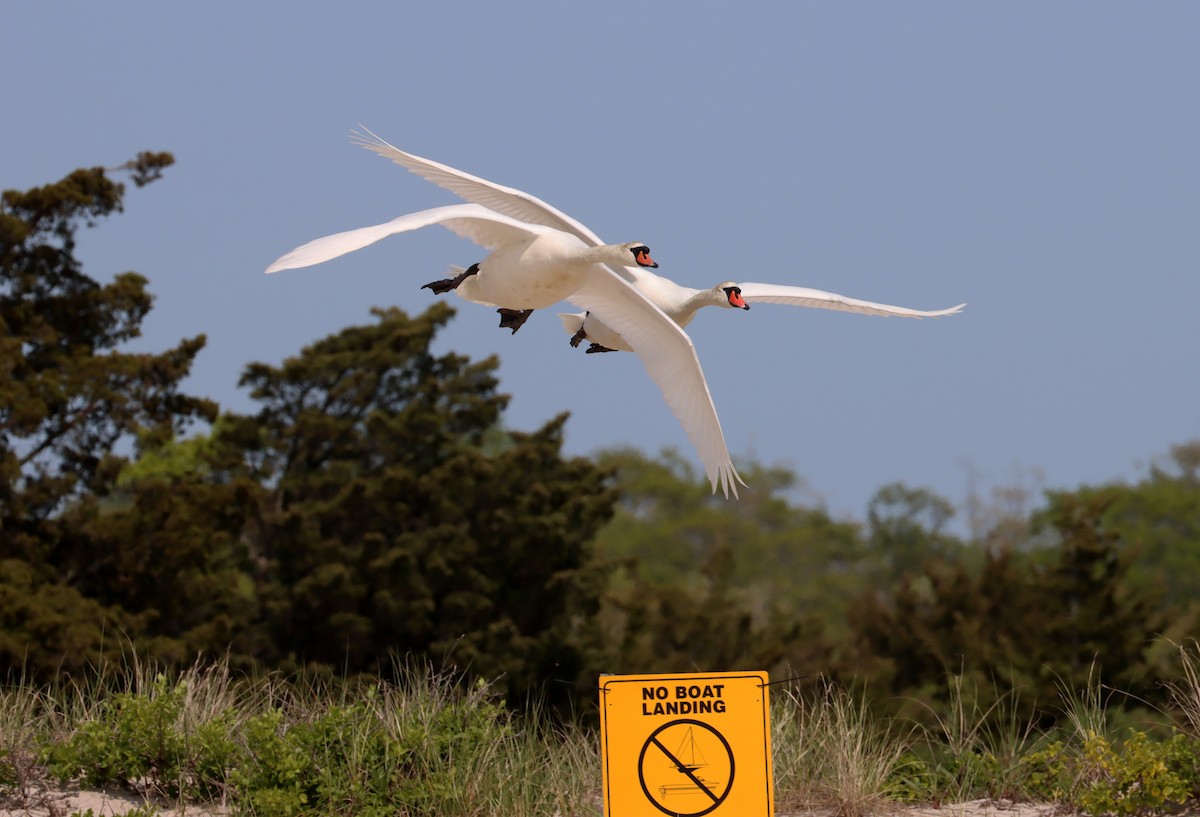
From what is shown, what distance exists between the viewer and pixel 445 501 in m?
24.5

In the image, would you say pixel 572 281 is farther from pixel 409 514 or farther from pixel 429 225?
pixel 409 514

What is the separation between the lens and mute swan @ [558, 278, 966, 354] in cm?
843

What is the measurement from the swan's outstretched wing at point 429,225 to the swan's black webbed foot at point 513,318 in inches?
13.7

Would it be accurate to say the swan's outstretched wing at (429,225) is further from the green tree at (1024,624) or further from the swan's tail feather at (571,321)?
the green tree at (1024,624)

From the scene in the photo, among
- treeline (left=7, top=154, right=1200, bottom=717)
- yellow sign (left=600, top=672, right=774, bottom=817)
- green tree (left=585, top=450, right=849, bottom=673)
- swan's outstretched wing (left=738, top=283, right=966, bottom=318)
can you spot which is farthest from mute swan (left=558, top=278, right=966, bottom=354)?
green tree (left=585, top=450, right=849, bottom=673)

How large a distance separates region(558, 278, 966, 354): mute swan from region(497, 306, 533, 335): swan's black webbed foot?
12.5 inches

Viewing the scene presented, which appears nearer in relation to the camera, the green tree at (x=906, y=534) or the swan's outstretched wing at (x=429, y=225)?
the swan's outstretched wing at (x=429, y=225)

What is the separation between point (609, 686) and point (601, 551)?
20373mm

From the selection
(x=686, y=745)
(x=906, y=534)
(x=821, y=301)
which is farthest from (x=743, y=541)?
(x=686, y=745)

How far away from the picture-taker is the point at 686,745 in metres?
5.72

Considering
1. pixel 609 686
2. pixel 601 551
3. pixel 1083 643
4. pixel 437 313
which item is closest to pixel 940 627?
pixel 1083 643

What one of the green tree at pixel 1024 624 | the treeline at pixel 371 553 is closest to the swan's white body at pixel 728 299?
the treeline at pixel 371 553

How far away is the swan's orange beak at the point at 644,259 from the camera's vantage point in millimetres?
7633

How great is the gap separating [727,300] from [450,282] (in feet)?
4.82
